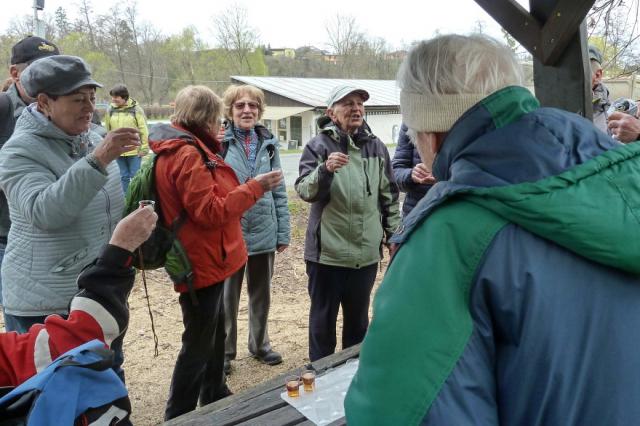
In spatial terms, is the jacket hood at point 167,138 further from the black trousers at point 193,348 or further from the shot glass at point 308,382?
the shot glass at point 308,382

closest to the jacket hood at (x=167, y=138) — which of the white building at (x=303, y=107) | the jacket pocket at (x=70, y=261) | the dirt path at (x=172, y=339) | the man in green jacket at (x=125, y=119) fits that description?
the jacket pocket at (x=70, y=261)

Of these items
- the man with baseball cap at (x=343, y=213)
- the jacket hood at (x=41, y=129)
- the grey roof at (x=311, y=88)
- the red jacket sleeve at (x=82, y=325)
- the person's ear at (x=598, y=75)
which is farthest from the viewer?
the grey roof at (x=311, y=88)

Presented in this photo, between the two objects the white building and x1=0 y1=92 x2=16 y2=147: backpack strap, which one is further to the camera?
the white building

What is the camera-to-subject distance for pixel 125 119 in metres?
8.82

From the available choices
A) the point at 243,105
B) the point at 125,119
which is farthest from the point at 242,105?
the point at 125,119

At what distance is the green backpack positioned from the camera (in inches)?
101

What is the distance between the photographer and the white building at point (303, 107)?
108ft

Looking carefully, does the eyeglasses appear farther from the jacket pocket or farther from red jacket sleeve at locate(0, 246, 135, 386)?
red jacket sleeve at locate(0, 246, 135, 386)

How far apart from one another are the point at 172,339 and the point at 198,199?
6.85 feet

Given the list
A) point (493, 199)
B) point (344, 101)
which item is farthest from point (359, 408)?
point (344, 101)

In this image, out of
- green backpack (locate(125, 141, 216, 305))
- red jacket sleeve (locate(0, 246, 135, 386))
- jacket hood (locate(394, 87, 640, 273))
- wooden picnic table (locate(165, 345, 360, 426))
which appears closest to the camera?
jacket hood (locate(394, 87, 640, 273))

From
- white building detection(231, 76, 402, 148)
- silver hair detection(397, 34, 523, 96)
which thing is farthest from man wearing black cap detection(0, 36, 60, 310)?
white building detection(231, 76, 402, 148)

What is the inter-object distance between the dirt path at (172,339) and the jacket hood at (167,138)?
5.52 ft

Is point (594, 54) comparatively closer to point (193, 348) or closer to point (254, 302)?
point (254, 302)
